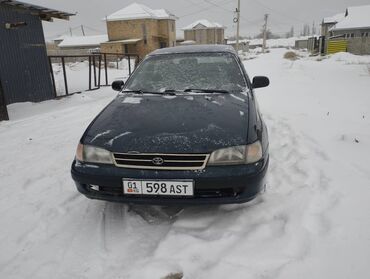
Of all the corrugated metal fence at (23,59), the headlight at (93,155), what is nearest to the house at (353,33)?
the corrugated metal fence at (23,59)

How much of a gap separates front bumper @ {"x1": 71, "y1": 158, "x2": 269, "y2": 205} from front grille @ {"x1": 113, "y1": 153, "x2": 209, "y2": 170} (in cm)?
4

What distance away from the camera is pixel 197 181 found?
224cm

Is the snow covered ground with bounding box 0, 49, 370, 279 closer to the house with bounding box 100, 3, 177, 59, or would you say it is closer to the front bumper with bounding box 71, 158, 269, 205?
the front bumper with bounding box 71, 158, 269, 205

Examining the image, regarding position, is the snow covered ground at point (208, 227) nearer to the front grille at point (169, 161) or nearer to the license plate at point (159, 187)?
the license plate at point (159, 187)

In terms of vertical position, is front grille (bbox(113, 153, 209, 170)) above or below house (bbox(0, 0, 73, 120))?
below

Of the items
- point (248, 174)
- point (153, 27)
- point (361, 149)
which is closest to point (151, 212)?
point (248, 174)

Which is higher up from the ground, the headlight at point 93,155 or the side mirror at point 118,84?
the side mirror at point 118,84

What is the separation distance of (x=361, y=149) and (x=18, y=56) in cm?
876

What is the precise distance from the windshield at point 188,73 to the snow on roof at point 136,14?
3585 centimetres

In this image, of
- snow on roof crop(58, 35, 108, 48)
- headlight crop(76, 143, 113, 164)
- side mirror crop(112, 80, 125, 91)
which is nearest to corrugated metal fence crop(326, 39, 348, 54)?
side mirror crop(112, 80, 125, 91)

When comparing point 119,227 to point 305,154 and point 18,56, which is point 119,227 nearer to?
point 305,154

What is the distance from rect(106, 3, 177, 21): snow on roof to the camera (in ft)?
121

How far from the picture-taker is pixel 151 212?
109 inches

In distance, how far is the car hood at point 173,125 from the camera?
7.57 feet
